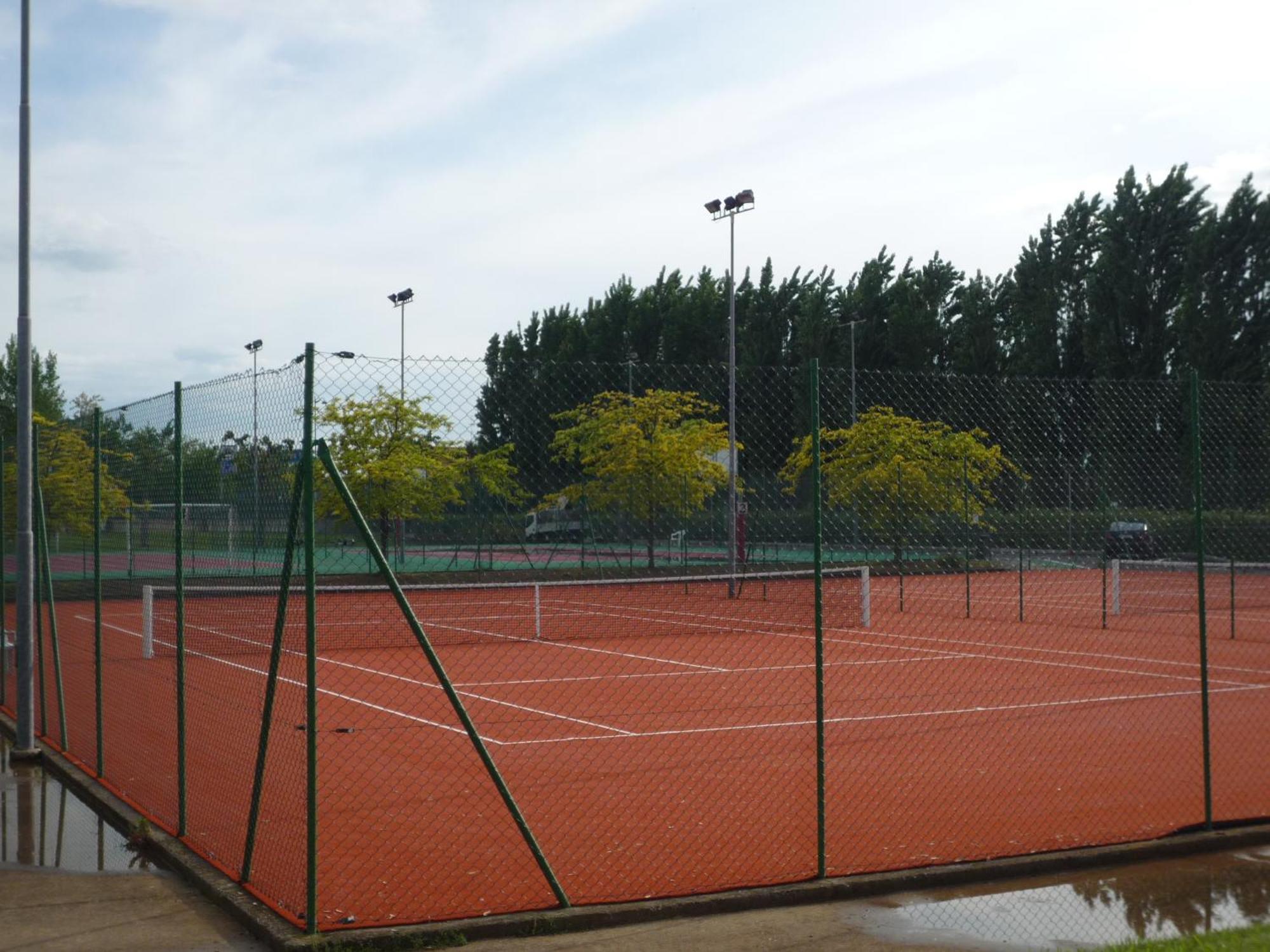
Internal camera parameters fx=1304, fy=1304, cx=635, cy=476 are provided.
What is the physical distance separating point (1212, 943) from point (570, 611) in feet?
67.3

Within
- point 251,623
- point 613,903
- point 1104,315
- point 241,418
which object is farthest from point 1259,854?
point 1104,315

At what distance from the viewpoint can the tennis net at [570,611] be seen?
19.0 meters

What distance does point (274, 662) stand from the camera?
5.94 m

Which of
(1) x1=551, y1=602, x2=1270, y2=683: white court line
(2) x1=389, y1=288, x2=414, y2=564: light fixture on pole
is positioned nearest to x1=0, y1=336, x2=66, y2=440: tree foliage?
(2) x1=389, y1=288, x2=414, y2=564: light fixture on pole

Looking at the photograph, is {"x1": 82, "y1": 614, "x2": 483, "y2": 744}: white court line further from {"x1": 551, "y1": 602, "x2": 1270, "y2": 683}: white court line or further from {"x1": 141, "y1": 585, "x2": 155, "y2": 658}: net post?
{"x1": 551, "y1": 602, "x2": 1270, "y2": 683}: white court line

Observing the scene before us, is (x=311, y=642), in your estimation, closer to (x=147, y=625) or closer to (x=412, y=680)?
(x=412, y=680)

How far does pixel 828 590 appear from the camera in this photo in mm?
23141

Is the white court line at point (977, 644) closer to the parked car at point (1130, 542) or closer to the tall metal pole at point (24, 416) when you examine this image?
the parked car at point (1130, 542)

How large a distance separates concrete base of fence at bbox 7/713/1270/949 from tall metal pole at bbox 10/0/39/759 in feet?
8.65

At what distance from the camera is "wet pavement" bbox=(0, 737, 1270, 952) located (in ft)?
18.0

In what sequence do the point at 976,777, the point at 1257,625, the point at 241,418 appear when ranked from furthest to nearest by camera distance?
1. the point at 1257,625
2. the point at 976,777
3. the point at 241,418

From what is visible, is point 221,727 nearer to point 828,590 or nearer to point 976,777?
point 976,777

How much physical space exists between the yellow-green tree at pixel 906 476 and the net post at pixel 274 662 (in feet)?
39.7

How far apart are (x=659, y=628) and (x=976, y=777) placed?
1320 centimetres
